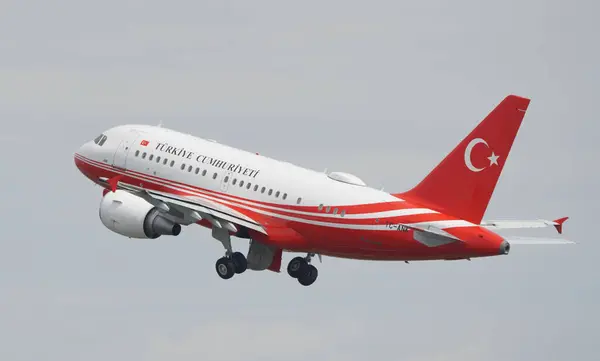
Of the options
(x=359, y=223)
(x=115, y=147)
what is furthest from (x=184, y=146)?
(x=359, y=223)

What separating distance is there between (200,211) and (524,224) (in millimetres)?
16059

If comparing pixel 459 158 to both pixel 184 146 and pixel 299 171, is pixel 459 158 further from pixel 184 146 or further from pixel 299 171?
pixel 184 146

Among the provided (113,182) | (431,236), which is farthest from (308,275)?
(431,236)

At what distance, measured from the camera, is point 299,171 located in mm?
113375

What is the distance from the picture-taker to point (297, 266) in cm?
11825

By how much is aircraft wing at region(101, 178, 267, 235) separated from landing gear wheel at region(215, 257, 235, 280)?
175cm

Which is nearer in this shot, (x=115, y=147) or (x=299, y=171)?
(x=299, y=171)

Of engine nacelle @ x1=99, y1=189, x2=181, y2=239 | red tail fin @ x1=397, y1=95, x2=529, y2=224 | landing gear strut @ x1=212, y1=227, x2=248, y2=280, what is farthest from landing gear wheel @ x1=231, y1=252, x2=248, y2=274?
red tail fin @ x1=397, y1=95, x2=529, y2=224

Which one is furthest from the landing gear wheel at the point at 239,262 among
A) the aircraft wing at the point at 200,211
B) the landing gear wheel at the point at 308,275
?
the landing gear wheel at the point at 308,275

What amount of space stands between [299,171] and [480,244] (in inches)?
477

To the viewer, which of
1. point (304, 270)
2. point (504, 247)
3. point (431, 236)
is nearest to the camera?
point (504, 247)

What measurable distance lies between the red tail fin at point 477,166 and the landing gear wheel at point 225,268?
39.8 feet

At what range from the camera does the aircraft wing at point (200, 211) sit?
112562 millimetres

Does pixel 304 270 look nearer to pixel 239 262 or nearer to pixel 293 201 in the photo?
pixel 239 262
